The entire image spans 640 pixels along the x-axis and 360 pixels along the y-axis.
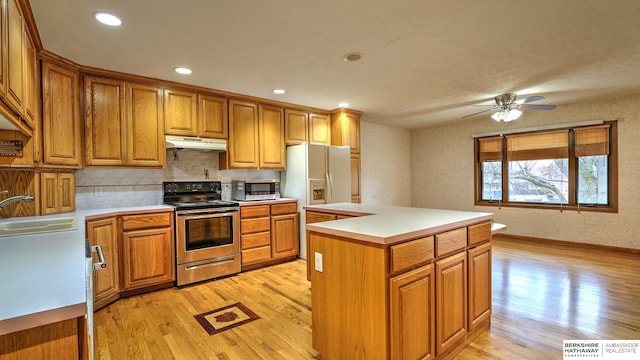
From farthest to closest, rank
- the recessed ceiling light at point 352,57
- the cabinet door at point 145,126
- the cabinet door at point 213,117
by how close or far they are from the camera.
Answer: the cabinet door at point 213,117
the cabinet door at point 145,126
the recessed ceiling light at point 352,57

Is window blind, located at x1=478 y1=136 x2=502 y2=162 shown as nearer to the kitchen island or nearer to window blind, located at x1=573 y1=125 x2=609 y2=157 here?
window blind, located at x1=573 y1=125 x2=609 y2=157

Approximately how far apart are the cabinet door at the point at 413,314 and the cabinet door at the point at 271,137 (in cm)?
303

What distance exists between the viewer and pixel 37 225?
2240mm

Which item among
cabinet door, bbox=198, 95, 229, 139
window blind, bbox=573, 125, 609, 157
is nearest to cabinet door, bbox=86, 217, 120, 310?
cabinet door, bbox=198, 95, 229, 139

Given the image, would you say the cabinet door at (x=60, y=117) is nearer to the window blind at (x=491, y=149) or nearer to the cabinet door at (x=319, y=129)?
the cabinet door at (x=319, y=129)

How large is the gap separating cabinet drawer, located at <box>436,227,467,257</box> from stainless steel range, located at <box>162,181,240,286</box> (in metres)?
2.61

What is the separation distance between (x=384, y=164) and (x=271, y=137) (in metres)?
3.10

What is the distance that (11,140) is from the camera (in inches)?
96.6

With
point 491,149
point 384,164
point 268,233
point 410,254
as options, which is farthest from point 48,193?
point 491,149

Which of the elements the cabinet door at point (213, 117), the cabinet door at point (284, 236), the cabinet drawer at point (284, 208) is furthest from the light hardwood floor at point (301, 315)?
the cabinet door at point (213, 117)

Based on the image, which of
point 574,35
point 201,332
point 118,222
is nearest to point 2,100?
point 118,222

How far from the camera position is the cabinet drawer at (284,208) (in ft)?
13.6

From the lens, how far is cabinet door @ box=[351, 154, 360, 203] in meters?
5.18

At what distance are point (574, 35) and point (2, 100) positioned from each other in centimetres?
392
